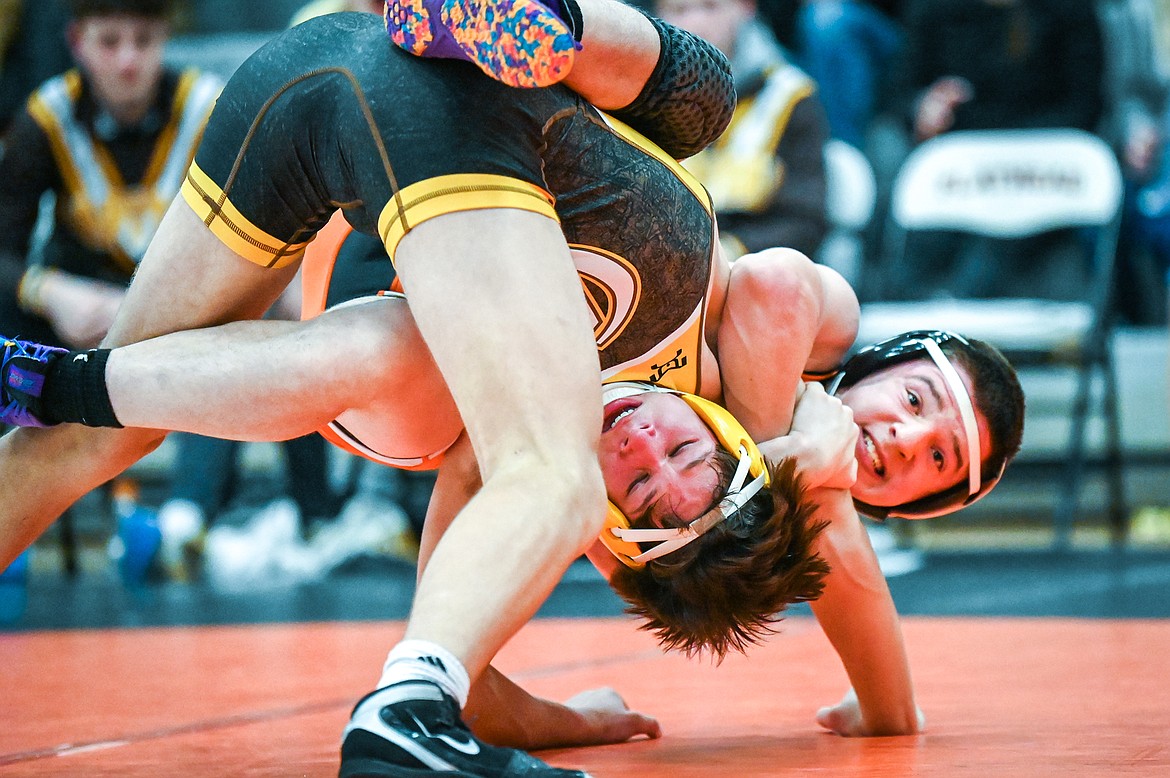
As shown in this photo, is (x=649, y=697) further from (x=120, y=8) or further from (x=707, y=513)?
(x=120, y=8)

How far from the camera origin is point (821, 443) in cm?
242

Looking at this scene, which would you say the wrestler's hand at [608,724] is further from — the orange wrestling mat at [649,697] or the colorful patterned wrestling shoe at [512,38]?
the colorful patterned wrestling shoe at [512,38]

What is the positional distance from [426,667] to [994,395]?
1448 millimetres

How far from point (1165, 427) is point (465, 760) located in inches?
203

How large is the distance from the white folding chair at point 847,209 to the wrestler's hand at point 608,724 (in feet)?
11.8

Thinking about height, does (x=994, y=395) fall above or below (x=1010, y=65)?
below

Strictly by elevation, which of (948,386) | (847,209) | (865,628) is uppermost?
(847,209)

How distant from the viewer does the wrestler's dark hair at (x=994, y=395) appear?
8.90ft

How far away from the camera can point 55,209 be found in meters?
5.07

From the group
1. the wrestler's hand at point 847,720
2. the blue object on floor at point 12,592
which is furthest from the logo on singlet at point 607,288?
the blue object on floor at point 12,592

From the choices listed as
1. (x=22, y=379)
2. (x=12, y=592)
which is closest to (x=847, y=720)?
(x=22, y=379)

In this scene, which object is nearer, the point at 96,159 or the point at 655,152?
the point at 655,152

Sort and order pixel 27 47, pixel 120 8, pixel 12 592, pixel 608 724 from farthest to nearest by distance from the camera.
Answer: pixel 27 47 < pixel 120 8 < pixel 12 592 < pixel 608 724

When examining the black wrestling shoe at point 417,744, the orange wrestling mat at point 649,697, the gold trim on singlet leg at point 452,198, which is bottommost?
the orange wrestling mat at point 649,697
